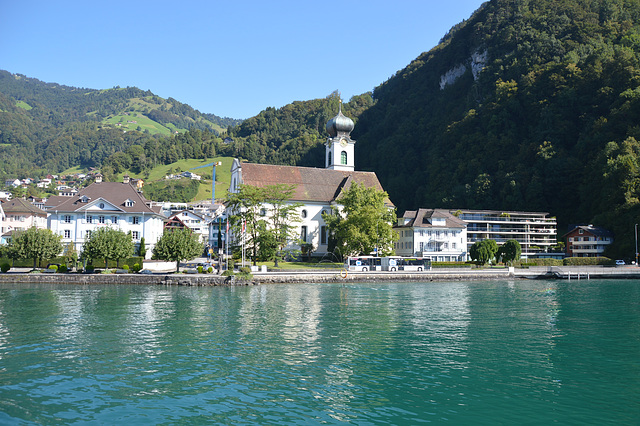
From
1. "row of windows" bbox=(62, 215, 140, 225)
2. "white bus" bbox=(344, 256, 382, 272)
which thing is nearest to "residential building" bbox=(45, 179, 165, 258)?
"row of windows" bbox=(62, 215, 140, 225)

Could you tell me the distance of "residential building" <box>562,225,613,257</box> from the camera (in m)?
96.8

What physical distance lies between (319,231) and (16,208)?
218 feet

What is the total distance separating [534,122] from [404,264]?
261ft

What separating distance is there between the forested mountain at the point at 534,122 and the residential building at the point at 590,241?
2.48m

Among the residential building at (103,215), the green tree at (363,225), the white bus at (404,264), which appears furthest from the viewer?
the residential building at (103,215)

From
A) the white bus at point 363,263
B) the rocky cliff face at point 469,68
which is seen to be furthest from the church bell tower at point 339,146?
the rocky cliff face at point 469,68

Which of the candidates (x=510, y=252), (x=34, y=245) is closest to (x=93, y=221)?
(x=34, y=245)

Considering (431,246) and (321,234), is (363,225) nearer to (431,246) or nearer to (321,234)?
(321,234)

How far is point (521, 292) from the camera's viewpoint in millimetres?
53969

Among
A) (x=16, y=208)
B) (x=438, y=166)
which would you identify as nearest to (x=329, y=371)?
(x=16, y=208)

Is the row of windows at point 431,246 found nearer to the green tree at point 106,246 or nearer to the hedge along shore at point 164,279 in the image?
the hedge along shore at point 164,279

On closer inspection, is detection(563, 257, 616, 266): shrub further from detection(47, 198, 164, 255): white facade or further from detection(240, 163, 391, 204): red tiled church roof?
detection(47, 198, 164, 255): white facade

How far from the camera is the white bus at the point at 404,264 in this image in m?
71.4

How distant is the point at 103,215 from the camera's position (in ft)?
243
